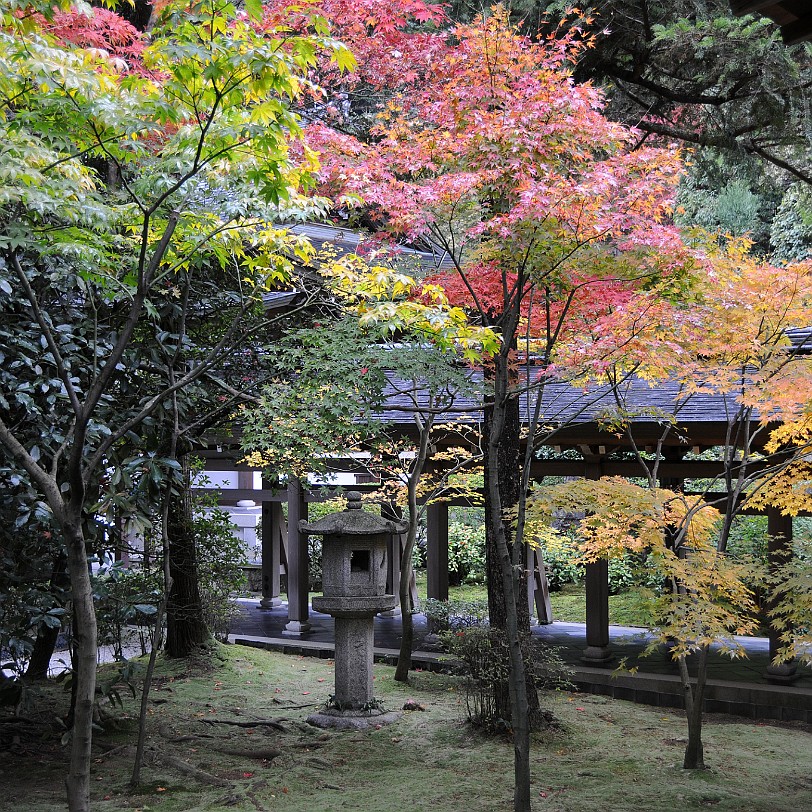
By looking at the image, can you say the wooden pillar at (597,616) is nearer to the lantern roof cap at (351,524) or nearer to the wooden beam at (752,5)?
the lantern roof cap at (351,524)

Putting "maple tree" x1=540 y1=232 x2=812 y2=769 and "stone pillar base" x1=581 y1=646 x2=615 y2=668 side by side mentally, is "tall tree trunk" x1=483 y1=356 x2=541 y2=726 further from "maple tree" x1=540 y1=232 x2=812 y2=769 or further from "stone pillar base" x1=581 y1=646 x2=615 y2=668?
"stone pillar base" x1=581 y1=646 x2=615 y2=668

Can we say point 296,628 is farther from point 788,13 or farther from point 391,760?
point 788,13

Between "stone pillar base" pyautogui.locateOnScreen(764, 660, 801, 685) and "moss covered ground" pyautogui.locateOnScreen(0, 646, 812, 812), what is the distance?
2.73ft

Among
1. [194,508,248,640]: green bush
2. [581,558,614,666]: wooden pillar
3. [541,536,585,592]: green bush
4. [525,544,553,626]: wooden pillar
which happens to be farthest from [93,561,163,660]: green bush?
[541,536,585,592]: green bush

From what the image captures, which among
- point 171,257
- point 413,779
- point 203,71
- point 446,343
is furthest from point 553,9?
point 413,779

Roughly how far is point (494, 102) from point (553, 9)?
9.72ft

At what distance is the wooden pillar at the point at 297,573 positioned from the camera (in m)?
12.2

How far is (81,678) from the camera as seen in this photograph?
12.6 feet

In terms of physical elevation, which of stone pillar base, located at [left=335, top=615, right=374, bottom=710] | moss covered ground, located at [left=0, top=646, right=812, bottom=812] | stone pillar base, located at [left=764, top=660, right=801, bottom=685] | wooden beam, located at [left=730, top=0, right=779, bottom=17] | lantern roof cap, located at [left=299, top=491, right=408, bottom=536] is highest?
wooden beam, located at [left=730, top=0, right=779, bottom=17]

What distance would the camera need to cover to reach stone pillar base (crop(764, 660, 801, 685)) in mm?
8859

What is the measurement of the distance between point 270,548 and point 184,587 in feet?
13.5

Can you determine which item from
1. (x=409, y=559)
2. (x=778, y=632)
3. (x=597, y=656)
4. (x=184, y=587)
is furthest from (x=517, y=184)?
(x=184, y=587)

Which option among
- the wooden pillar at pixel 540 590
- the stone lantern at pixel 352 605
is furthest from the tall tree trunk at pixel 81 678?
the wooden pillar at pixel 540 590

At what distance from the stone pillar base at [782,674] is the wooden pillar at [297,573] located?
20.5 feet
